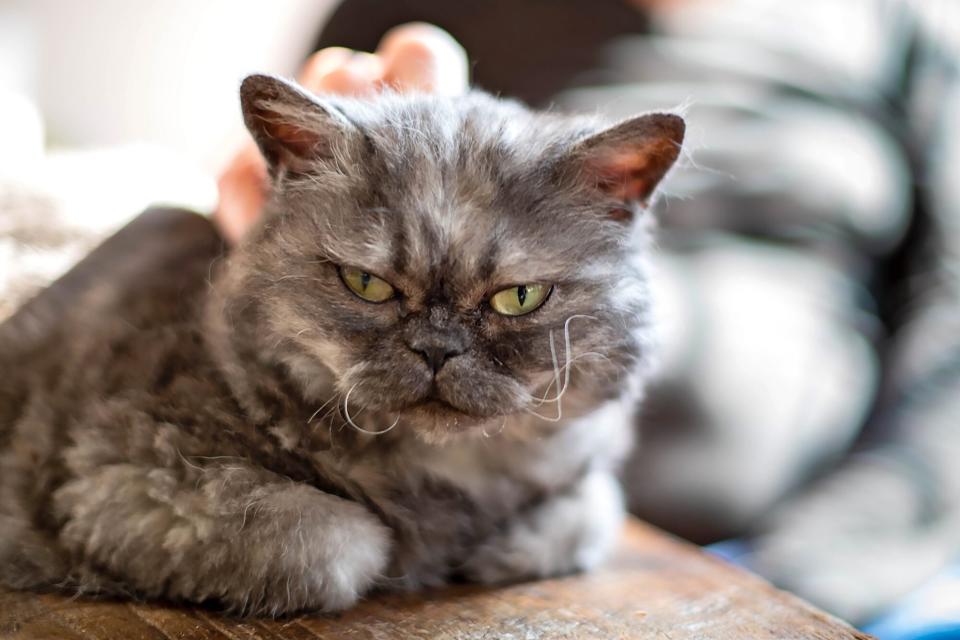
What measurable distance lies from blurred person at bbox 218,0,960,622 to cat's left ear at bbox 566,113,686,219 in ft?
1.89

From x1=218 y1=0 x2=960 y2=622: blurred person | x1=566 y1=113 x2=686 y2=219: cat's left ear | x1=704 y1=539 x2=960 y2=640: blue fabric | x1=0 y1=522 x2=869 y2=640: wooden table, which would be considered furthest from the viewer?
x1=218 y1=0 x2=960 y2=622: blurred person

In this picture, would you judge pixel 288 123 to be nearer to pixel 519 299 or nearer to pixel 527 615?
pixel 519 299

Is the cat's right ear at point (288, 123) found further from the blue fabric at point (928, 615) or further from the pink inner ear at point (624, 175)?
the blue fabric at point (928, 615)

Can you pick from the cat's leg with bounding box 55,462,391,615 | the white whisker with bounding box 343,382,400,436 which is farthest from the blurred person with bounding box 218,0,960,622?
the cat's leg with bounding box 55,462,391,615

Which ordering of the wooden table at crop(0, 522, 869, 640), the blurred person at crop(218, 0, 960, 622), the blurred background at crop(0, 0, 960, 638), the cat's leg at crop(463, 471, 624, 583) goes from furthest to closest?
the blurred person at crop(218, 0, 960, 622), the blurred background at crop(0, 0, 960, 638), the cat's leg at crop(463, 471, 624, 583), the wooden table at crop(0, 522, 869, 640)

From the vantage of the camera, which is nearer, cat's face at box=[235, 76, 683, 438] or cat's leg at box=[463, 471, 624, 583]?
cat's face at box=[235, 76, 683, 438]

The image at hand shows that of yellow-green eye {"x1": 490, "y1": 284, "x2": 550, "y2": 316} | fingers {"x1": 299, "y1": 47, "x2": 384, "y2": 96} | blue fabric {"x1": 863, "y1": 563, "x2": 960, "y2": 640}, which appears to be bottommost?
yellow-green eye {"x1": 490, "y1": 284, "x2": 550, "y2": 316}

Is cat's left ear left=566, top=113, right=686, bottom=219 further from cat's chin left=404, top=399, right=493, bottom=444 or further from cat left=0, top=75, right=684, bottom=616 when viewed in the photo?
cat's chin left=404, top=399, right=493, bottom=444

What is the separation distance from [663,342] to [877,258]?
1492mm

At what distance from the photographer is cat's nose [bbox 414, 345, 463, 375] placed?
3.27ft

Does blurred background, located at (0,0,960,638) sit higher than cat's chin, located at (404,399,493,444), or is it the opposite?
blurred background, located at (0,0,960,638)

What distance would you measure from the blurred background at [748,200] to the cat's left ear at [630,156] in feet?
1.71

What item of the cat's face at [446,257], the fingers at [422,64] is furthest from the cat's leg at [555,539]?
the fingers at [422,64]

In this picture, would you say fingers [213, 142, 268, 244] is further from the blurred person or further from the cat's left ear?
the cat's left ear
